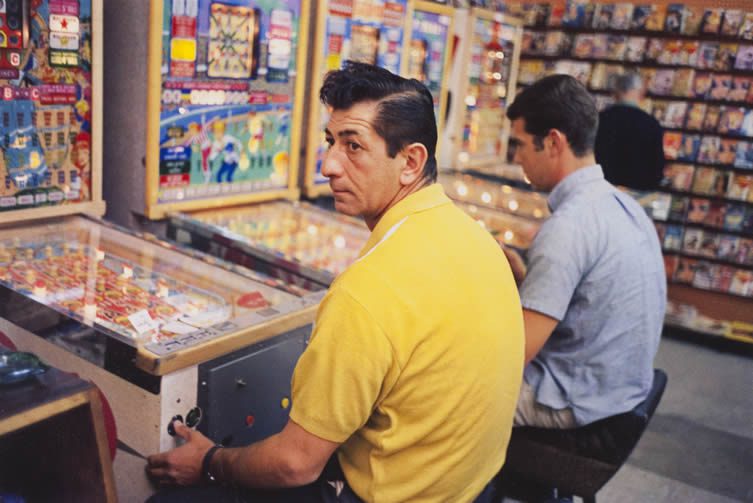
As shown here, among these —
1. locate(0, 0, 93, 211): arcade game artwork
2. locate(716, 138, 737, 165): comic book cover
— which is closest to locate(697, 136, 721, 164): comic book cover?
locate(716, 138, 737, 165): comic book cover

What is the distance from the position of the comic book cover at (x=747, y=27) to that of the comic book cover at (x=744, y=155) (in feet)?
→ 2.69

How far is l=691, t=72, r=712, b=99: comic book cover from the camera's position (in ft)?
19.1

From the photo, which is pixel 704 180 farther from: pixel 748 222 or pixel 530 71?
pixel 530 71

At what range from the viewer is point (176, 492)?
1620mm

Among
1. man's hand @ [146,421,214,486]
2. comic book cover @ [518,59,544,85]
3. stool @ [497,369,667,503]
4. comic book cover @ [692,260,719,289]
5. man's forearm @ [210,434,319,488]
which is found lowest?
comic book cover @ [692,260,719,289]

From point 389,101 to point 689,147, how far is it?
17.1 ft

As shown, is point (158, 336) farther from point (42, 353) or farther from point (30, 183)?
point (30, 183)

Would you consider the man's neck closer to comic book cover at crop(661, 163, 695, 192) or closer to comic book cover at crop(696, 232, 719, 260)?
comic book cover at crop(661, 163, 695, 192)

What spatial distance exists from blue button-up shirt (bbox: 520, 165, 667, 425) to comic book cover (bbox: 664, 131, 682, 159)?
13.7ft

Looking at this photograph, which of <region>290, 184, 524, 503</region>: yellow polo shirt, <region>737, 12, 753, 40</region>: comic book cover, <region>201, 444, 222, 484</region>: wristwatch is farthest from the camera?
<region>737, 12, 753, 40</region>: comic book cover

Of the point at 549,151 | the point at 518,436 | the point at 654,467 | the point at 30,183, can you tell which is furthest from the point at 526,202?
the point at 30,183

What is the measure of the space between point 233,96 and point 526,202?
213cm

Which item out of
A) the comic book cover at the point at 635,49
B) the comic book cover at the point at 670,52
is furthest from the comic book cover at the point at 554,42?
the comic book cover at the point at 670,52

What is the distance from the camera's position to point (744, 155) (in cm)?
580
